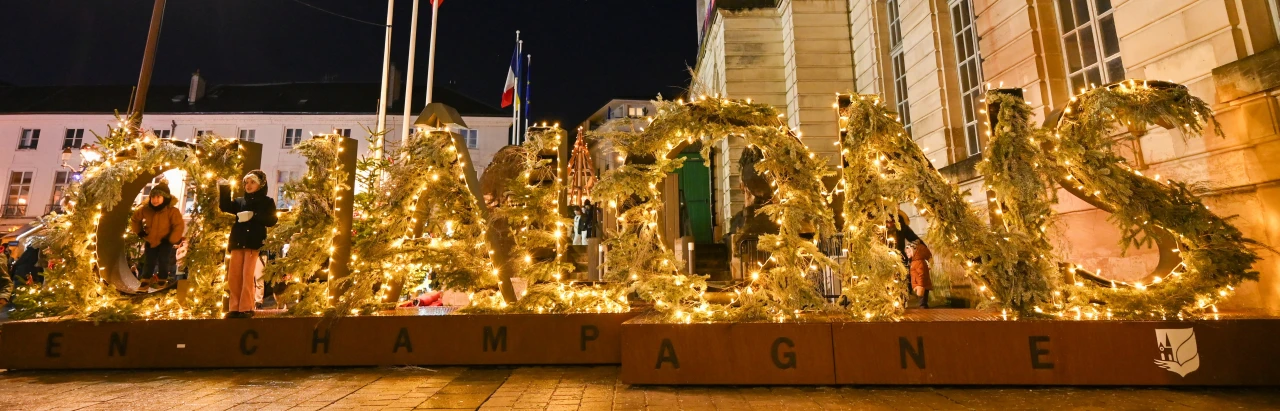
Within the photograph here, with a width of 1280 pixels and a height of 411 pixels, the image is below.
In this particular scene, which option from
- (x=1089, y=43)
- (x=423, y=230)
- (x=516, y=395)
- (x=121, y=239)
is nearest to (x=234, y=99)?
(x=121, y=239)

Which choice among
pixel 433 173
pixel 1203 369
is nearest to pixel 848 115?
pixel 1203 369

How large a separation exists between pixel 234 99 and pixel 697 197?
32.7m

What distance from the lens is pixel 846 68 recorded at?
14.7 m

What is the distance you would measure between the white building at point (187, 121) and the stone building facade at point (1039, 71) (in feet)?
63.1

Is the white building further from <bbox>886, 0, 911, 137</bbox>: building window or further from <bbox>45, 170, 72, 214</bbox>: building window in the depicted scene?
<bbox>886, 0, 911, 137</bbox>: building window

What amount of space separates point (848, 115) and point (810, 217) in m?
1.12

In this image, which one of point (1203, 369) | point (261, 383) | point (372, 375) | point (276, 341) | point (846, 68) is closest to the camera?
point (1203, 369)

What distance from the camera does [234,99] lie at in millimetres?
33719

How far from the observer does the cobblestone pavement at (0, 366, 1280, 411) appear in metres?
3.79

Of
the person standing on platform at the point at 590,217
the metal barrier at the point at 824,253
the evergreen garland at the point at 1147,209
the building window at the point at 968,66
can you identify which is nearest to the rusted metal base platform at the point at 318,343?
the evergreen garland at the point at 1147,209

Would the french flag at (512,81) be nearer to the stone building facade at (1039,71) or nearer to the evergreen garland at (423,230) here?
the stone building facade at (1039,71)

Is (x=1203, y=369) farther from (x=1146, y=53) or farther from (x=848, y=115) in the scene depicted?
(x=1146, y=53)

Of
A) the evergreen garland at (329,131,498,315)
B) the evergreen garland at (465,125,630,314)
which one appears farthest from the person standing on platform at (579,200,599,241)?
the evergreen garland at (329,131,498,315)

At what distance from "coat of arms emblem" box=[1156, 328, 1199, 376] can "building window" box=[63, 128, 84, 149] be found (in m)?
45.0
